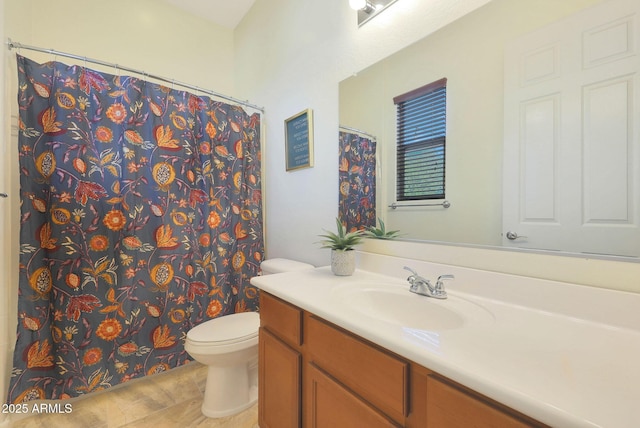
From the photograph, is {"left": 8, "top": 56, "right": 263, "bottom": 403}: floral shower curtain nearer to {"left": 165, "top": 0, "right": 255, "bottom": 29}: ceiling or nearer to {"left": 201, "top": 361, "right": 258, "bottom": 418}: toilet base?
{"left": 201, "top": 361, "right": 258, "bottom": 418}: toilet base

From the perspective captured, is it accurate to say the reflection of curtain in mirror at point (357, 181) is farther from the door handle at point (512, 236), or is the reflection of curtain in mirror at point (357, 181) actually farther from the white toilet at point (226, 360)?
the white toilet at point (226, 360)

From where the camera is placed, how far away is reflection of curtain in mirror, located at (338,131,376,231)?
1.33 metres

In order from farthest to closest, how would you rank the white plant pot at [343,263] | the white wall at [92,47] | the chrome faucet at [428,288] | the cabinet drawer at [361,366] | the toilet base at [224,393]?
the toilet base at [224,393] < the white wall at [92,47] < the white plant pot at [343,263] < the chrome faucet at [428,288] < the cabinet drawer at [361,366]

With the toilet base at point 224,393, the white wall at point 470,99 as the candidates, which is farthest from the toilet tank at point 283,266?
the white wall at point 470,99

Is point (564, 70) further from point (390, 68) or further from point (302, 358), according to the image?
point (302, 358)

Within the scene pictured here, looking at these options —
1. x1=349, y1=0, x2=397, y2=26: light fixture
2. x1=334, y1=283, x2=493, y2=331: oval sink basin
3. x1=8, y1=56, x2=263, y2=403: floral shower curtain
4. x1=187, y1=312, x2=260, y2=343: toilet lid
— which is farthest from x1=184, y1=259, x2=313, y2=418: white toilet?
x1=349, y1=0, x2=397, y2=26: light fixture

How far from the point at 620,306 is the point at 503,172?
0.47m

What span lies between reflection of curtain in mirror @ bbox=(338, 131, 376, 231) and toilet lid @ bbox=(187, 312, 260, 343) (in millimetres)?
818

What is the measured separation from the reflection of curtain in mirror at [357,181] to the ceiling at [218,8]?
1.78 meters

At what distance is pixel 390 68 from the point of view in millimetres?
1216

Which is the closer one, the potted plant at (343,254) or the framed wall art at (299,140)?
the potted plant at (343,254)

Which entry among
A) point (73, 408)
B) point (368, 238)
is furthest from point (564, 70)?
point (73, 408)

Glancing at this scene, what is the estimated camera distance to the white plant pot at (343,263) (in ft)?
3.94

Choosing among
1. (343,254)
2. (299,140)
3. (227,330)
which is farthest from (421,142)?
(227,330)
